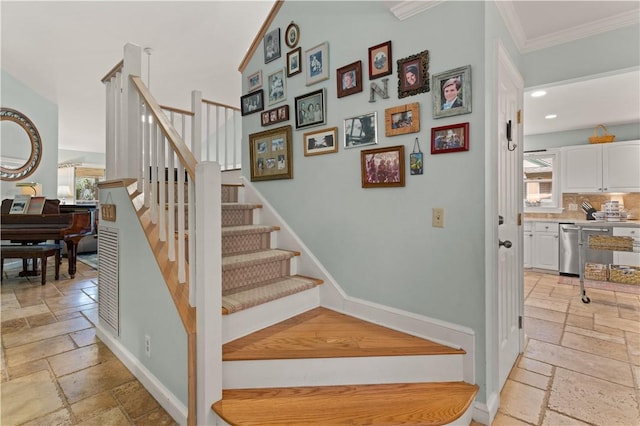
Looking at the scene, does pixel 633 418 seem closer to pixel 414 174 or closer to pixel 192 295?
pixel 414 174

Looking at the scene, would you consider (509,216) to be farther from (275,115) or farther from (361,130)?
(275,115)

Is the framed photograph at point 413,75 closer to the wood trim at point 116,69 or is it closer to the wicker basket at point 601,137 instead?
the wood trim at point 116,69

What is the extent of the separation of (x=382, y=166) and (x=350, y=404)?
1.43 metres

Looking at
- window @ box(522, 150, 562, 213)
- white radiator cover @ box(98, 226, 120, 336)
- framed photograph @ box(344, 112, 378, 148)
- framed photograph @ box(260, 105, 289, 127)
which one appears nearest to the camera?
framed photograph @ box(344, 112, 378, 148)

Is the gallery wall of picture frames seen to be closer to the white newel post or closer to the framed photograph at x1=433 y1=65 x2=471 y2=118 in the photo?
the framed photograph at x1=433 y1=65 x2=471 y2=118

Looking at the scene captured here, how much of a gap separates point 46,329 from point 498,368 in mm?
3590

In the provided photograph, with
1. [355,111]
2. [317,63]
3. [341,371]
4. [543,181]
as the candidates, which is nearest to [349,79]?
[355,111]

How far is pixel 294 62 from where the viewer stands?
2707mm

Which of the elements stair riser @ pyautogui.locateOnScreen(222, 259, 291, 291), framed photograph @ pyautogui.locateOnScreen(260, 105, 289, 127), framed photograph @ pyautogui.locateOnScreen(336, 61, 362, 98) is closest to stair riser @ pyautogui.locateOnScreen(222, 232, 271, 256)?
stair riser @ pyautogui.locateOnScreen(222, 259, 291, 291)

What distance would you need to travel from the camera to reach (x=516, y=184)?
245 centimetres

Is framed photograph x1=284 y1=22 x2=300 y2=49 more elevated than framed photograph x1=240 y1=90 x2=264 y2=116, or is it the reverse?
framed photograph x1=284 y1=22 x2=300 y2=49

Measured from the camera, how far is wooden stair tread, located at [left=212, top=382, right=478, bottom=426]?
58.5 inches

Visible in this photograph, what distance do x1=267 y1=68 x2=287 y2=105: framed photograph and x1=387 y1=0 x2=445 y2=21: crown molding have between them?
44.4 inches

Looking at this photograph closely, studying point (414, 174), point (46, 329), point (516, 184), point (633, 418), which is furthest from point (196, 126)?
point (633, 418)
